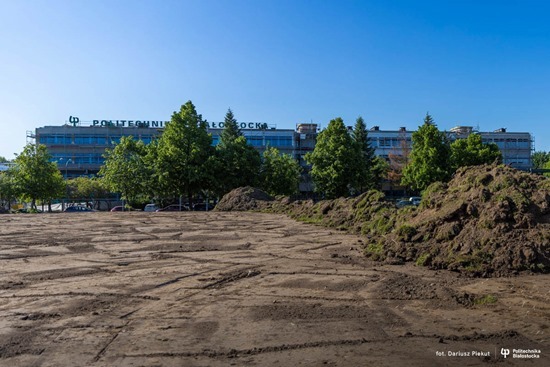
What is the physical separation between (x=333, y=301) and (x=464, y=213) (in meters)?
5.68

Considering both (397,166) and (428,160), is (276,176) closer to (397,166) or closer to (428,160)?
(428,160)

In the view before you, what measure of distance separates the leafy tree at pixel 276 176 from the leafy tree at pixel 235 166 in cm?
240

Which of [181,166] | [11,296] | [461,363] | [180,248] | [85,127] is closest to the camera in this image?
[461,363]

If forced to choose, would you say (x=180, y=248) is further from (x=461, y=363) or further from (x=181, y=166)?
(x=181, y=166)

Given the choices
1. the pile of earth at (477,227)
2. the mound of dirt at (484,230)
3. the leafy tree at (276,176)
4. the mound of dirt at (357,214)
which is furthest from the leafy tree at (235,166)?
the mound of dirt at (484,230)

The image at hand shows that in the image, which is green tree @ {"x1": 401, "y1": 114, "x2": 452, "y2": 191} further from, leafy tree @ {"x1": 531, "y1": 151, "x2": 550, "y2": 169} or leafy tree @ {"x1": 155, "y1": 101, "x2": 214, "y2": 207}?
leafy tree @ {"x1": 531, "y1": 151, "x2": 550, "y2": 169}

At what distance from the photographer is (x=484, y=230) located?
10.6 metres

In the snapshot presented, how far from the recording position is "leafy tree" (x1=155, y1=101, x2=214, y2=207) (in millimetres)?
46281

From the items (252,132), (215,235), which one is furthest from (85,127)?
(215,235)

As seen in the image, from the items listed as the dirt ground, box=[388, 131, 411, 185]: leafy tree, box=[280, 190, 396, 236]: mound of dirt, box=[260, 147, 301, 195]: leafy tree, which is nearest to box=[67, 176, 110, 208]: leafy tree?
box=[260, 147, 301, 195]: leafy tree

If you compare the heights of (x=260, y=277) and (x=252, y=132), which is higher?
(x=252, y=132)

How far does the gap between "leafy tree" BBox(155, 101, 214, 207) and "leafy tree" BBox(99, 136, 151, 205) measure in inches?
103

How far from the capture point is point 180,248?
46.7 feet

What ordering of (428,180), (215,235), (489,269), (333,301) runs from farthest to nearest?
(428,180), (215,235), (489,269), (333,301)
